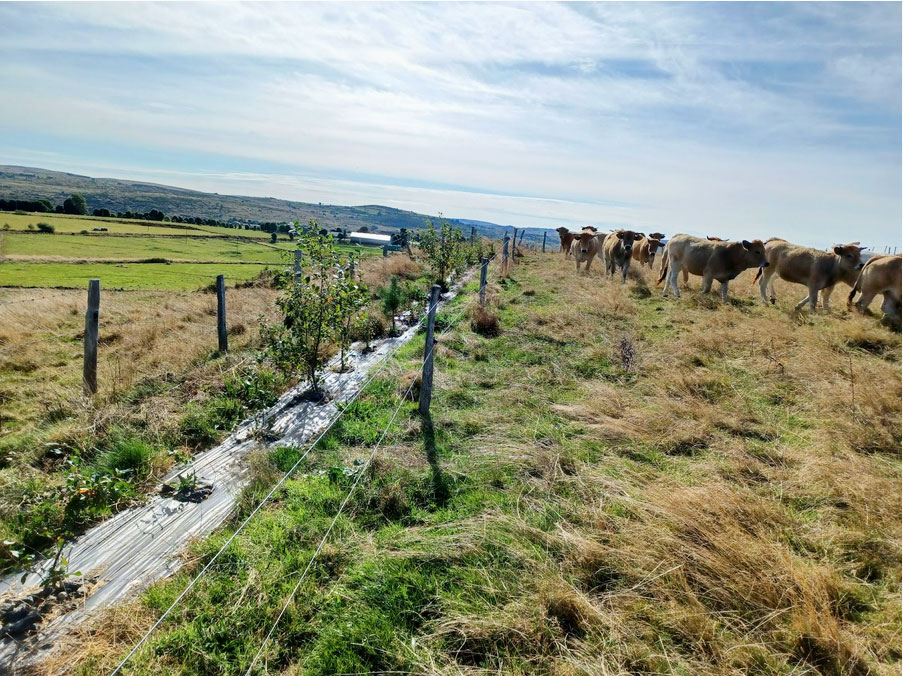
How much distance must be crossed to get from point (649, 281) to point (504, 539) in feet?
58.7

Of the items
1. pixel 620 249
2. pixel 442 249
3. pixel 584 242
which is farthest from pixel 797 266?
pixel 442 249

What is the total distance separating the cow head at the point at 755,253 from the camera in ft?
45.1

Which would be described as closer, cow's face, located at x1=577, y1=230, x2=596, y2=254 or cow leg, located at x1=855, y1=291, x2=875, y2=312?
cow leg, located at x1=855, y1=291, x2=875, y2=312

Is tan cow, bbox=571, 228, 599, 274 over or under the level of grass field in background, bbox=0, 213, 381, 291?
over

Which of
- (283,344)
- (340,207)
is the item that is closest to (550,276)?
(283,344)

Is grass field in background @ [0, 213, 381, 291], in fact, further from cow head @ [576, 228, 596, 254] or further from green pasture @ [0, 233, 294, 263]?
cow head @ [576, 228, 596, 254]

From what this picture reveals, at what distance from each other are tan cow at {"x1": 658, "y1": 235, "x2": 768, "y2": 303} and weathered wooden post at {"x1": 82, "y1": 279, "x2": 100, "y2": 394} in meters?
15.1

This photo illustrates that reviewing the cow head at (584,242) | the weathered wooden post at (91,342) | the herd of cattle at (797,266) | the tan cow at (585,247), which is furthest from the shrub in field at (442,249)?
the weathered wooden post at (91,342)

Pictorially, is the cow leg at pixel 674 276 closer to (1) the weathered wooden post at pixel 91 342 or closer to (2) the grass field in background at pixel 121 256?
(2) the grass field in background at pixel 121 256

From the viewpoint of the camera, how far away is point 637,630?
2.74 m

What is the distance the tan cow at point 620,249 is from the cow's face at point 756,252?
4245mm

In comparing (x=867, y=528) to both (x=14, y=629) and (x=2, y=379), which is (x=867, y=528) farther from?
(x=2, y=379)

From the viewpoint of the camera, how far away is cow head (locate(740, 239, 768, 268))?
13747 millimetres

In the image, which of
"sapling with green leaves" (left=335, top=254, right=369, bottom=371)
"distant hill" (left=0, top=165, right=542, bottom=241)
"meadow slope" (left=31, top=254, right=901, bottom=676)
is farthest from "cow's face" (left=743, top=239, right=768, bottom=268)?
"distant hill" (left=0, top=165, right=542, bottom=241)
